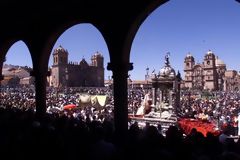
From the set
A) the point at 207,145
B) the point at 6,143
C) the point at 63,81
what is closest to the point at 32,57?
the point at 6,143

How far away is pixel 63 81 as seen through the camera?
78.7 m

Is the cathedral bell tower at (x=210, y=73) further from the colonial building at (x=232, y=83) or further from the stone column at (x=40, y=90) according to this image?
the stone column at (x=40, y=90)

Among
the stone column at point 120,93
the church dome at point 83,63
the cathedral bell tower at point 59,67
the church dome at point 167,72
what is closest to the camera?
the stone column at point 120,93

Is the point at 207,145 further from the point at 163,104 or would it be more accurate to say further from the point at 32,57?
the point at 163,104

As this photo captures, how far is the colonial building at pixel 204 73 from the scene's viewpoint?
8119 cm

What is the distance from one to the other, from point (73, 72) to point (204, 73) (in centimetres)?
3536

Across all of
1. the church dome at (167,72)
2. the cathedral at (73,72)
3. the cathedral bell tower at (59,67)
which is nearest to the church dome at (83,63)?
the cathedral at (73,72)

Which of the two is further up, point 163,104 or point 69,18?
point 69,18

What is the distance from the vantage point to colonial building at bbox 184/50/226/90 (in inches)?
3196

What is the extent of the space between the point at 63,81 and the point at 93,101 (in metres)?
62.0

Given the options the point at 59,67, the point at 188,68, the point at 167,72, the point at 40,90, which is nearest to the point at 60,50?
the point at 59,67

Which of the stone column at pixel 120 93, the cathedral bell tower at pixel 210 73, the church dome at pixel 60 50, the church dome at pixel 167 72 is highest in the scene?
the church dome at pixel 60 50

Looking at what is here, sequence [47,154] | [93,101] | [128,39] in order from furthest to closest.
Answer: [93,101] < [128,39] < [47,154]

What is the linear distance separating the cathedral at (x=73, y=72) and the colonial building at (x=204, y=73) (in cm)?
2558
